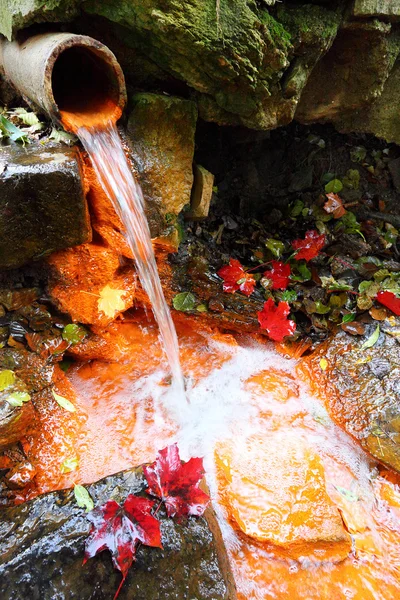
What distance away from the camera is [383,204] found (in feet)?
12.7

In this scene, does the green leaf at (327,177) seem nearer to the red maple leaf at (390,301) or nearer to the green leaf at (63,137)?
the red maple leaf at (390,301)

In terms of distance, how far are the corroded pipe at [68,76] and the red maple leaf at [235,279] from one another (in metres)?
1.53

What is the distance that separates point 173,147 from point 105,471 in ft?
7.84

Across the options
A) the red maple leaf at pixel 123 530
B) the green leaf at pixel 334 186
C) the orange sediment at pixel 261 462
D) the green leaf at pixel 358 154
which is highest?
the green leaf at pixel 358 154

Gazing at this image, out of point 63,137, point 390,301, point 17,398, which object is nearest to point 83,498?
point 17,398

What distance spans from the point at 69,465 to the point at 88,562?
863 mm

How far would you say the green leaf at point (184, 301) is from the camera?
10.8 feet

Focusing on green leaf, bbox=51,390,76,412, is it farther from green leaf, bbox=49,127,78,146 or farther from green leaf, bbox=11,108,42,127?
green leaf, bbox=11,108,42,127

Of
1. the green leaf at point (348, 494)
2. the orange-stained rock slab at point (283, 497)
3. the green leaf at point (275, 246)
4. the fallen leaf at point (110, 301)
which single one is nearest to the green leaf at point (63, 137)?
the fallen leaf at point (110, 301)

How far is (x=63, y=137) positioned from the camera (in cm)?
240

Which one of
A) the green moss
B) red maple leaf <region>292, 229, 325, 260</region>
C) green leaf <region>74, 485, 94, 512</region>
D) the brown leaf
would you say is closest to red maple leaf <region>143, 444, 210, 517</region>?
green leaf <region>74, 485, 94, 512</region>

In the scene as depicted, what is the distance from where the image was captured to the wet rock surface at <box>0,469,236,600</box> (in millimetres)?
1693

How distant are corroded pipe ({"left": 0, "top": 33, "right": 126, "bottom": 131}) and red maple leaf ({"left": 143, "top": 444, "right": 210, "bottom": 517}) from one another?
7.02 feet

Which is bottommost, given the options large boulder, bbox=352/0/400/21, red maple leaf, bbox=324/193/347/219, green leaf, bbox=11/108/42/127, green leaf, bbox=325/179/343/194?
red maple leaf, bbox=324/193/347/219
